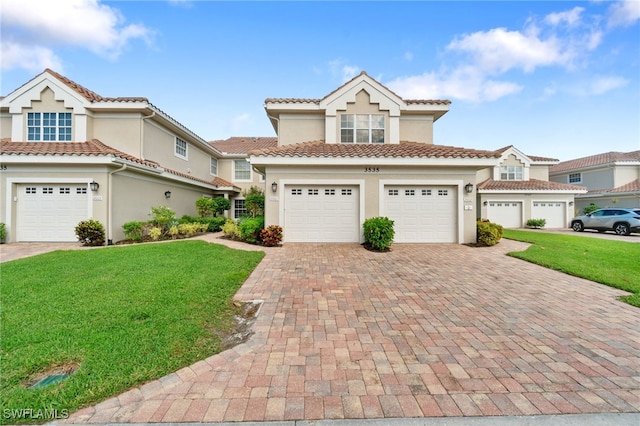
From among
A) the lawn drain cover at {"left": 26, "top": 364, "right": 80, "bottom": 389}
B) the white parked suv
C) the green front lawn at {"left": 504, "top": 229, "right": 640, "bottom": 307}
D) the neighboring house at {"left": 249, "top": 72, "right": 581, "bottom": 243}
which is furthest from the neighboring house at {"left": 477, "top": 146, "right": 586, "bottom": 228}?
the lawn drain cover at {"left": 26, "top": 364, "right": 80, "bottom": 389}

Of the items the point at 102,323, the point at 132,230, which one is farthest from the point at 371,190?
the point at 132,230

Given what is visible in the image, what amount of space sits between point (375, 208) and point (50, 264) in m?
10.8

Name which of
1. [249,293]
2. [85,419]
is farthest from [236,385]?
[249,293]

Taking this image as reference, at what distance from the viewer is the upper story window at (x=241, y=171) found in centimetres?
2231

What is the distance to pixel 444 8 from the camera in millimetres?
9797

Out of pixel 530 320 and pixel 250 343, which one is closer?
pixel 250 343

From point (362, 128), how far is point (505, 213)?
1550 centimetres

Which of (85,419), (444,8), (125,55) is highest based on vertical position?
(444,8)

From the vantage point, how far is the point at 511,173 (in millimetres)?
23250

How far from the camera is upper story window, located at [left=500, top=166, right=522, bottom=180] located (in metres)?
23.1

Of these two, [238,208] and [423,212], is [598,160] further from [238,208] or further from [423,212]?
[238,208]

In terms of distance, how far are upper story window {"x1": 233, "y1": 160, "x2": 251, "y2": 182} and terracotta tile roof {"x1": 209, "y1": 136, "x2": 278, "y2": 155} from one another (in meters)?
0.89

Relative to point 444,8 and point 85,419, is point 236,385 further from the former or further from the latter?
point 444,8

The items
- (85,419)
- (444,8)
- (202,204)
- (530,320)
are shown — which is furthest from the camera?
(202,204)
